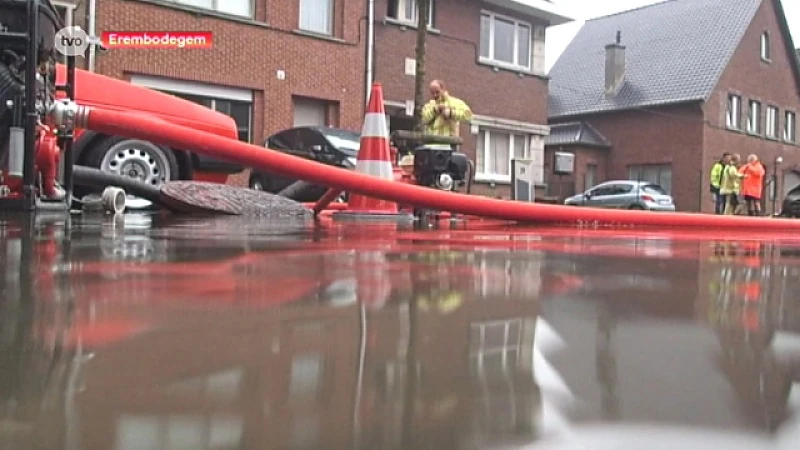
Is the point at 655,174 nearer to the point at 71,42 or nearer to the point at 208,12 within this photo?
the point at 208,12

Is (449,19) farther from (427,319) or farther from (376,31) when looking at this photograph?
(427,319)

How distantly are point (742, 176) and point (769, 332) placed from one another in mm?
19111

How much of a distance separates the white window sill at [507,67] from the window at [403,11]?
98.1 inches

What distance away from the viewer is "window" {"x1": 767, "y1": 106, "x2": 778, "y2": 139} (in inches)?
1403

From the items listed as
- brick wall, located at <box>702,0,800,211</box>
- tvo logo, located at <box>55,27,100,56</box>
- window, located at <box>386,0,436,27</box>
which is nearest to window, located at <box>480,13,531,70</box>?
window, located at <box>386,0,436,27</box>

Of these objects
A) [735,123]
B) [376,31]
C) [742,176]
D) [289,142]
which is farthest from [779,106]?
[289,142]

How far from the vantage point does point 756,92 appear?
34688 millimetres

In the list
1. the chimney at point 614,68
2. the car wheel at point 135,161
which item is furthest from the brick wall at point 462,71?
the car wheel at point 135,161

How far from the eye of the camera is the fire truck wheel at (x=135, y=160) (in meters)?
7.05

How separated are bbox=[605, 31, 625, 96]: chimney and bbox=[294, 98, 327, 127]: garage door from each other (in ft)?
64.4

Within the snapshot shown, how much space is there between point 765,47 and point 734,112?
4.50m

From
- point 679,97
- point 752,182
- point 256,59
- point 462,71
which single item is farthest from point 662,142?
point 256,59

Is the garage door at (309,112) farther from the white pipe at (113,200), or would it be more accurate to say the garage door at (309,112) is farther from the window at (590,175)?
the window at (590,175)

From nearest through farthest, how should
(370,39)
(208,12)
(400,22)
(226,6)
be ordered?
(208,12)
(226,6)
(370,39)
(400,22)
